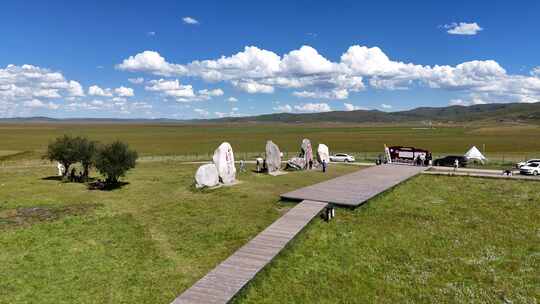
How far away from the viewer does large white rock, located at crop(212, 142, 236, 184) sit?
129 feet

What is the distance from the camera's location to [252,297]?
52.2ft

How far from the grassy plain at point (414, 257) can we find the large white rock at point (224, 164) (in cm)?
1507

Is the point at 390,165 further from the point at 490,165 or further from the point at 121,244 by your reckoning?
the point at 121,244

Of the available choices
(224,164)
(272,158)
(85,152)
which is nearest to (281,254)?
(224,164)

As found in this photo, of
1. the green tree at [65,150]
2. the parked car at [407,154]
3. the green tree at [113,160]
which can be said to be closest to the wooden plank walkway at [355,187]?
the parked car at [407,154]

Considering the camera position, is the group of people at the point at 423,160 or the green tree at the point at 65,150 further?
the group of people at the point at 423,160

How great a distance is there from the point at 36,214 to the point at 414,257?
85.8 ft

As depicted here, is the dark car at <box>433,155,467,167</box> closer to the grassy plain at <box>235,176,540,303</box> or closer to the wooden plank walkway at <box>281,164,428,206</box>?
the wooden plank walkway at <box>281,164,428,206</box>

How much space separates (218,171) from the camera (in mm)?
39031

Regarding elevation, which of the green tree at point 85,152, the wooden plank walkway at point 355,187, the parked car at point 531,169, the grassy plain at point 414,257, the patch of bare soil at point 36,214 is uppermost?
the green tree at point 85,152

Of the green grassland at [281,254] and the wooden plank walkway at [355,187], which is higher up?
the wooden plank walkway at [355,187]

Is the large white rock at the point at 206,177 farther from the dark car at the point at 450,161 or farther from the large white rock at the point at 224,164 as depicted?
the dark car at the point at 450,161

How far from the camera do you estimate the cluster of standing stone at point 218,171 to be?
3725 cm

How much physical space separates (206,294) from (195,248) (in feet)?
21.6
